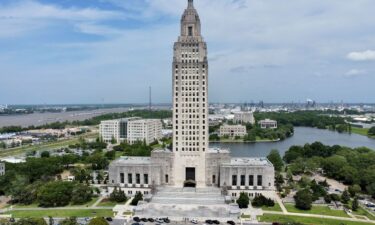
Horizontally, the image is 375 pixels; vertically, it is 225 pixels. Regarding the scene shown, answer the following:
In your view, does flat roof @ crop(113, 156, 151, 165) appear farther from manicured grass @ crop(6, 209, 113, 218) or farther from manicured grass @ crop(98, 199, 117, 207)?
manicured grass @ crop(6, 209, 113, 218)

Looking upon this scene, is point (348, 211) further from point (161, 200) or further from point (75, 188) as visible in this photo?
point (75, 188)

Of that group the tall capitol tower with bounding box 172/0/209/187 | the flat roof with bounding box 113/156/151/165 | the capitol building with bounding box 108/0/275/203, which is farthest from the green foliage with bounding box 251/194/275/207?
the flat roof with bounding box 113/156/151/165

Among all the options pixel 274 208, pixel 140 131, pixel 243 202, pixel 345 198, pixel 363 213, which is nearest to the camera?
pixel 363 213

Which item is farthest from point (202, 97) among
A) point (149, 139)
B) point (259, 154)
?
point (149, 139)

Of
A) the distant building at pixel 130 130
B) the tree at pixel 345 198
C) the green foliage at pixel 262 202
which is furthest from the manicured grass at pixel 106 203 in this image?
the distant building at pixel 130 130

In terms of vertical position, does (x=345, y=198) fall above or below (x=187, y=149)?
below

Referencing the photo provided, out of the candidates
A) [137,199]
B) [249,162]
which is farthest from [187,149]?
[137,199]

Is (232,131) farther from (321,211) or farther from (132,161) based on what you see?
(321,211)
